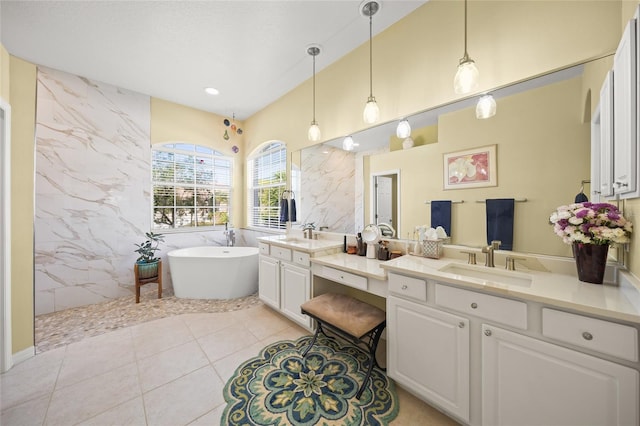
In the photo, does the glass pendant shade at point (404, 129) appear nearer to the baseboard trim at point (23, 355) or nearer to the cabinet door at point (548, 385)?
the cabinet door at point (548, 385)

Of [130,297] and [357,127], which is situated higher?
[357,127]

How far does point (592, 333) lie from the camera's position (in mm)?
911

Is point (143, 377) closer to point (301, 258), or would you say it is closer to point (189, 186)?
point (301, 258)

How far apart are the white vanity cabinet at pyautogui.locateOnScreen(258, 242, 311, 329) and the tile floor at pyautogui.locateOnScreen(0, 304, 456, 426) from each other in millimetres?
212

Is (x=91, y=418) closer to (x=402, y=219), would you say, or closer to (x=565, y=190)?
(x=402, y=219)

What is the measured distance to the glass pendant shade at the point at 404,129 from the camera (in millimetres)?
1963

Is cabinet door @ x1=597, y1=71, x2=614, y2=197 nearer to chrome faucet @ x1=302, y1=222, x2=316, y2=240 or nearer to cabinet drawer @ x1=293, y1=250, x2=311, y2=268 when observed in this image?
cabinet drawer @ x1=293, y1=250, x2=311, y2=268

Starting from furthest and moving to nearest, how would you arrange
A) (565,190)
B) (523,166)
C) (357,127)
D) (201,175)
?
(201,175)
(357,127)
(523,166)
(565,190)

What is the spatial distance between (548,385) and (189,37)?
3.57 m

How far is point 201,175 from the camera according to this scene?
4094 mm

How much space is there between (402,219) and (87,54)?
→ 3.78m

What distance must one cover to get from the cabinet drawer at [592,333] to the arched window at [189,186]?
14.4 ft

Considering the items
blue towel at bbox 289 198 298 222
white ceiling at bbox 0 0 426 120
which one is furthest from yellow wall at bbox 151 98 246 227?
blue towel at bbox 289 198 298 222

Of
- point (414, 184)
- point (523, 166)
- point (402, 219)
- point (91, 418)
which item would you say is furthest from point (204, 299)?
point (523, 166)
